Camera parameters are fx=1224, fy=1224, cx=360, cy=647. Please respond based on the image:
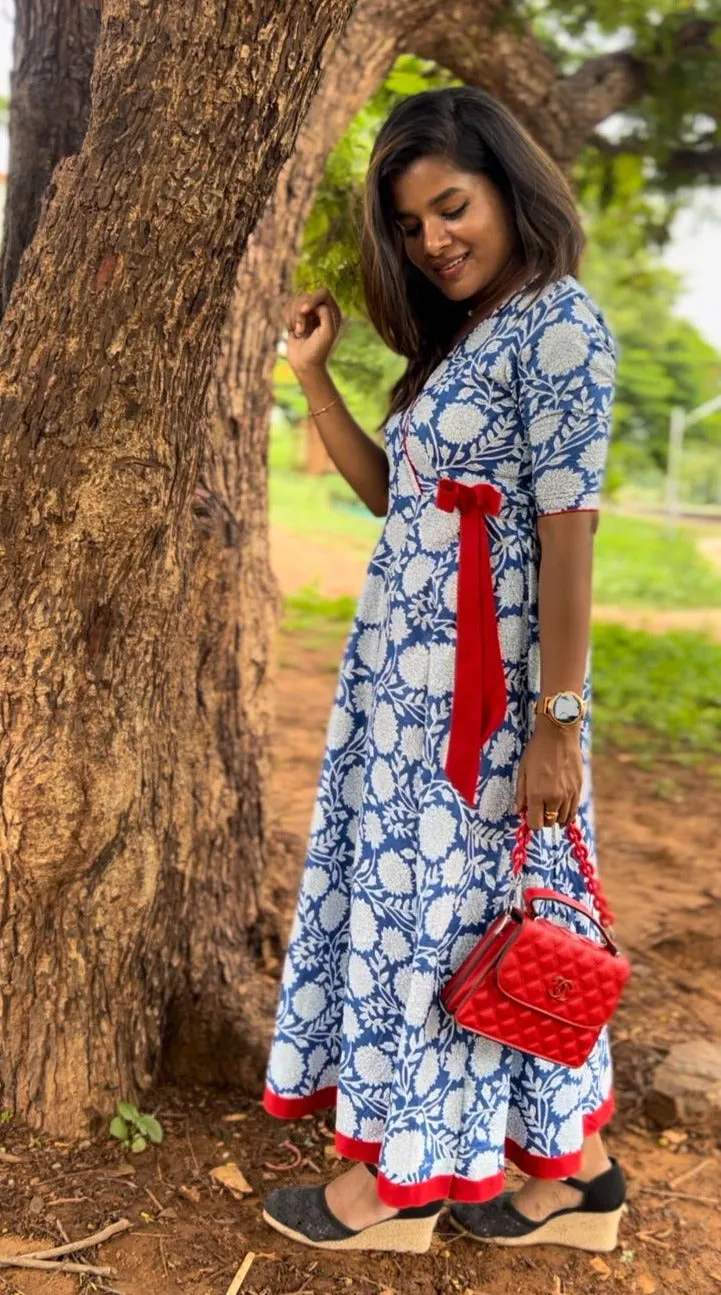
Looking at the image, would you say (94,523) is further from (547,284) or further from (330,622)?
(330,622)

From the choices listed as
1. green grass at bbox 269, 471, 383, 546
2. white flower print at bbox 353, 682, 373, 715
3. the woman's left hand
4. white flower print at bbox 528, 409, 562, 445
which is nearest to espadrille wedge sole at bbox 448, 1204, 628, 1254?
the woman's left hand

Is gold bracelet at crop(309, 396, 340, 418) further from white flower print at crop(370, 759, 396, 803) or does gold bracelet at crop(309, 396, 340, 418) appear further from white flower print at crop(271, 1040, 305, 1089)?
white flower print at crop(271, 1040, 305, 1089)

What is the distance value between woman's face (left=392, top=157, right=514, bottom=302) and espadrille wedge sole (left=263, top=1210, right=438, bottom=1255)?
A: 160cm

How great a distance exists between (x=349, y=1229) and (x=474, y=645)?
3.48 feet

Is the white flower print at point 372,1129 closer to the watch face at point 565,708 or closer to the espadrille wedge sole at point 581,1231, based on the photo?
the espadrille wedge sole at point 581,1231

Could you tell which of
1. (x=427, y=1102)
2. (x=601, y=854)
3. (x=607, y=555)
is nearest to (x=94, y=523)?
(x=427, y=1102)

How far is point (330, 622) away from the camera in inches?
379

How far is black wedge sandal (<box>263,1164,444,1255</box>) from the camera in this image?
212cm

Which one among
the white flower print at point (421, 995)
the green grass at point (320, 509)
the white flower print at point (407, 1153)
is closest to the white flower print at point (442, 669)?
the white flower print at point (421, 995)

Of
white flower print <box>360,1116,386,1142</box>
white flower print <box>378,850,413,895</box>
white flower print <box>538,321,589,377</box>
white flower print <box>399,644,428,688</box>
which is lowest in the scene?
white flower print <box>360,1116,386,1142</box>

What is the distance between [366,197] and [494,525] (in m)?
0.61

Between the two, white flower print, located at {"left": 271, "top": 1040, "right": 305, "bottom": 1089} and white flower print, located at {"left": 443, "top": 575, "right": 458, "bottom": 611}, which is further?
white flower print, located at {"left": 271, "top": 1040, "right": 305, "bottom": 1089}

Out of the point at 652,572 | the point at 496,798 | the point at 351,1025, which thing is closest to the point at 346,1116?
the point at 351,1025

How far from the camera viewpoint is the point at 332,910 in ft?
7.33
